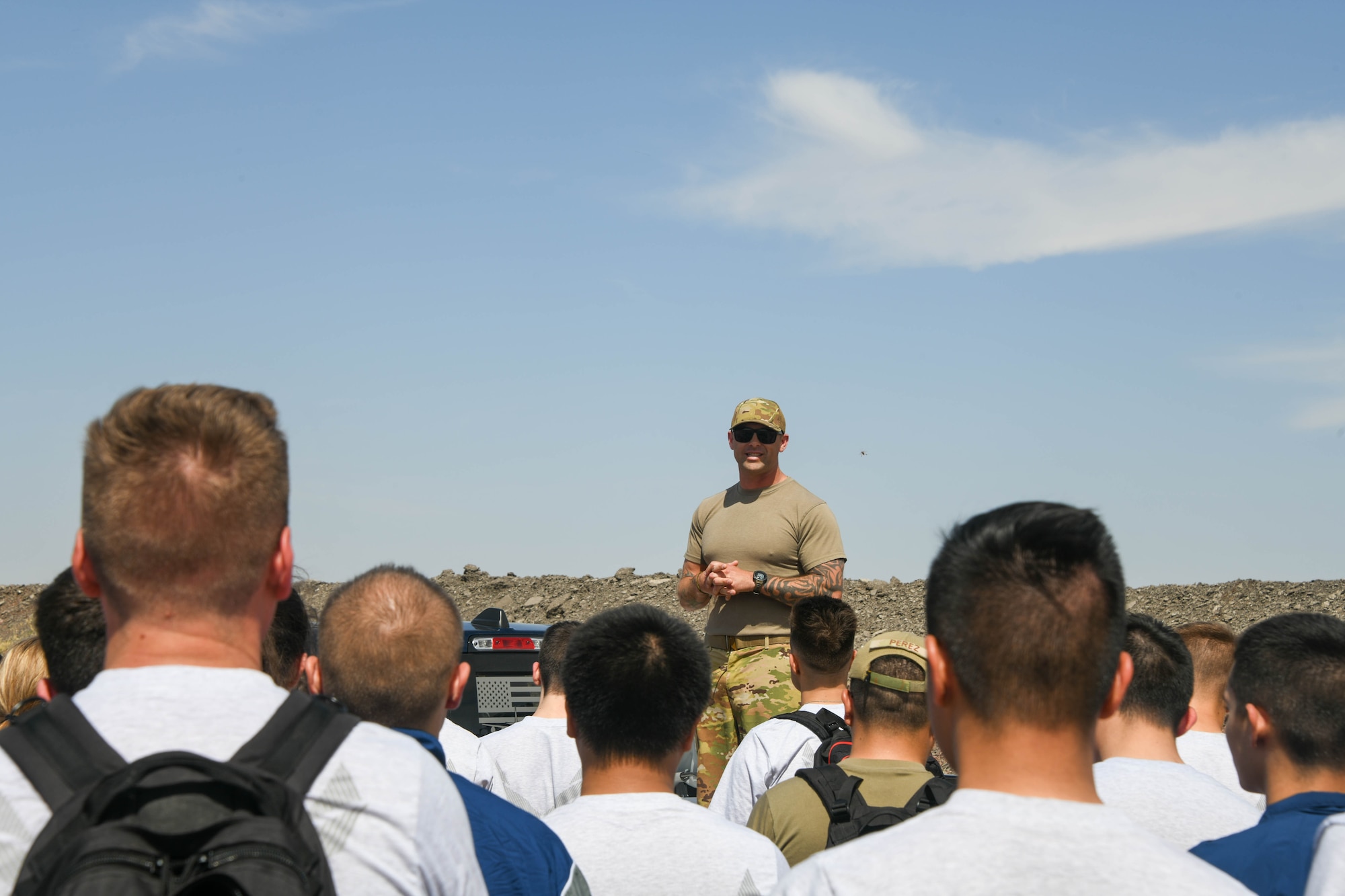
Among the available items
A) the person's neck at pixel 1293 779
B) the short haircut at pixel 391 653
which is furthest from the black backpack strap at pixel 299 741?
the person's neck at pixel 1293 779

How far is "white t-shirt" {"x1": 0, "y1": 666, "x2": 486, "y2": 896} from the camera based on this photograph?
1793 mm

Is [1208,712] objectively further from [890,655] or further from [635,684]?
[635,684]

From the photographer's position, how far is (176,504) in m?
2.01

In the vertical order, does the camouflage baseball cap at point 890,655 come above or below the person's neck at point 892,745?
above

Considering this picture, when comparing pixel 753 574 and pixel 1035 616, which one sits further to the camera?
pixel 753 574

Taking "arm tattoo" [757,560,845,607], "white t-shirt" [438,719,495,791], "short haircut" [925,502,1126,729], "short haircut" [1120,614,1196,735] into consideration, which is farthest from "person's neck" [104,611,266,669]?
"arm tattoo" [757,560,845,607]

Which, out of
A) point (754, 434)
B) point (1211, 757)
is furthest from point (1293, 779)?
point (754, 434)

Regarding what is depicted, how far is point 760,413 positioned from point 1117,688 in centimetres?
516

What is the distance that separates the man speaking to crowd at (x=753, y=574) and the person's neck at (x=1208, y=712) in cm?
199

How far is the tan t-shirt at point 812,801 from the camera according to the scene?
3.65 m

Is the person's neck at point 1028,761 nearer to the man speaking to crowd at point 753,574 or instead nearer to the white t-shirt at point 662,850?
the white t-shirt at point 662,850

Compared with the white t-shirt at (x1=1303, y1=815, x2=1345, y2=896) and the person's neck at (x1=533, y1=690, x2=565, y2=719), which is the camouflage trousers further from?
the white t-shirt at (x1=1303, y1=815, x2=1345, y2=896)

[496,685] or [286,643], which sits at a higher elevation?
[286,643]

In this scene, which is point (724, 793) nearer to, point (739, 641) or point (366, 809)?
point (739, 641)
